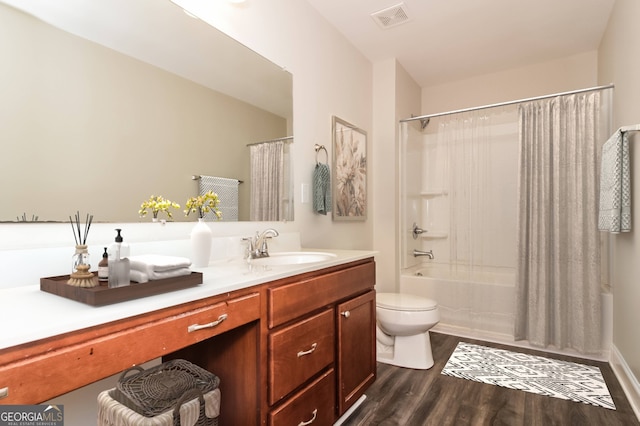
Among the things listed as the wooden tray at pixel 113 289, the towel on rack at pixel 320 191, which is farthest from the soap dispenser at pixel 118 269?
the towel on rack at pixel 320 191

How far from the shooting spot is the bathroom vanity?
673 millimetres

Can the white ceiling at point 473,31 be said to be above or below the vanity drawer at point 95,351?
above

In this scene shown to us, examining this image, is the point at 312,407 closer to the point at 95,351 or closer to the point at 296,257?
the point at 296,257

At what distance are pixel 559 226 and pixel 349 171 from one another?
163cm

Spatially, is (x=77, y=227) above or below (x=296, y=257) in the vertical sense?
above

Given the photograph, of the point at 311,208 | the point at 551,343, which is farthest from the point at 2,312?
the point at 551,343

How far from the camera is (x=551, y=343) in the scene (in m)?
2.61

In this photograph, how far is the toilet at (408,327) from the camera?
7.53 ft

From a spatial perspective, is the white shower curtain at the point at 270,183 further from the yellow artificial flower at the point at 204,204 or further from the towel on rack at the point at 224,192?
the yellow artificial flower at the point at 204,204

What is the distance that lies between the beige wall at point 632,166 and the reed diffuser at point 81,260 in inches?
97.0

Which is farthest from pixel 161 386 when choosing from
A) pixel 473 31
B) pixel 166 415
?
pixel 473 31

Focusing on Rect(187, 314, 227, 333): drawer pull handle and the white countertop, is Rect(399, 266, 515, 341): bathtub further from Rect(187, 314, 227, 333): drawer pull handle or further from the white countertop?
Rect(187, 314, 227, 333): drawer pull handle

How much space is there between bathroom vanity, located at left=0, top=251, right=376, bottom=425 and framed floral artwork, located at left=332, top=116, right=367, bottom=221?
2.74 ft

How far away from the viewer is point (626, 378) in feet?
6.68
